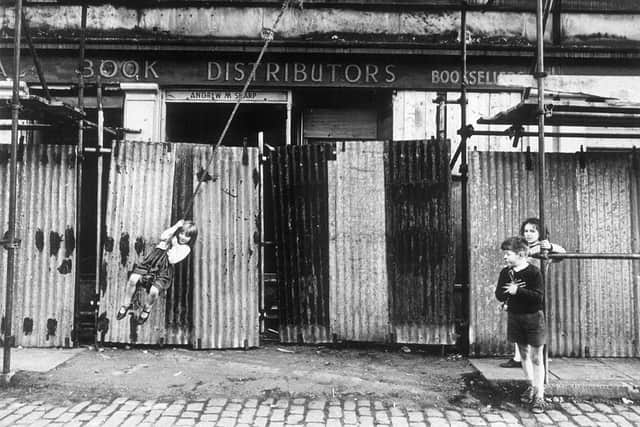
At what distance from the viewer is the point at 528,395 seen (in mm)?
5176

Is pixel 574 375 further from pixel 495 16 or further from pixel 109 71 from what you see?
pixel 109 71

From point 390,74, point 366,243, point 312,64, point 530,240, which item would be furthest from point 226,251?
point 390,74

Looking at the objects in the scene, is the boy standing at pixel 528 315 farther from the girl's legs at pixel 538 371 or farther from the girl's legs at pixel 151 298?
the girl's legs at pixel 151 298

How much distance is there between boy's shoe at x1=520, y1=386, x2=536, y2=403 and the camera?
5086 mm

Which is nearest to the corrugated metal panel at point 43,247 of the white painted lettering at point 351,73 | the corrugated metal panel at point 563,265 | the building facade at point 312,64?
the building facade at point 312,64

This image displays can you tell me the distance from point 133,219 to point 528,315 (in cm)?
493

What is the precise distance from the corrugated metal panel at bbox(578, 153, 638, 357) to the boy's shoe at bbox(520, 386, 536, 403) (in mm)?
1923

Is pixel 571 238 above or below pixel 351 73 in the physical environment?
below

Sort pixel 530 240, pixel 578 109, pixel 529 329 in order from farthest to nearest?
pixel 530 240, pixel 578 109, pixel 529 329

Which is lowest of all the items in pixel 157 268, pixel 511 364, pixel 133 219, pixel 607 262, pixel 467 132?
pixel 511 364

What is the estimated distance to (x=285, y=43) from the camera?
8.95 metres

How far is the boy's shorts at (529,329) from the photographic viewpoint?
514 cm

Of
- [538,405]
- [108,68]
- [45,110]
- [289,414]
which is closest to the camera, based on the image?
[289,414]

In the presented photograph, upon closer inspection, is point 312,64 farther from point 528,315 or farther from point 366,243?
point 528,315
